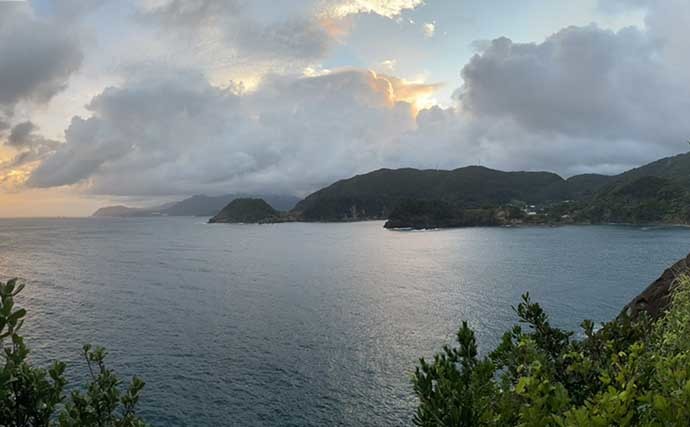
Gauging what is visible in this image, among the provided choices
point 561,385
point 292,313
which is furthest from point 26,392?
point 292,313

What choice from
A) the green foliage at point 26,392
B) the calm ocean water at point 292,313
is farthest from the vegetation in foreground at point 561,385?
the calm ocean water at point 292,313

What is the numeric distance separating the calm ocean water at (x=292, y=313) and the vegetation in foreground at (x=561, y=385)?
25.1 m

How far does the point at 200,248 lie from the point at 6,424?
553 ft

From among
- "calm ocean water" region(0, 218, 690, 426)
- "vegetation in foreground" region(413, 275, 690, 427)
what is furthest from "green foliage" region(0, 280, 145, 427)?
"calm ocean water" region(0, 218, 690, 426)

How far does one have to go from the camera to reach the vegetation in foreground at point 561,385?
5.18 metres

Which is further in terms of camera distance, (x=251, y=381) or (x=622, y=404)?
(x=251, y=381)

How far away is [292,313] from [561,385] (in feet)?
202

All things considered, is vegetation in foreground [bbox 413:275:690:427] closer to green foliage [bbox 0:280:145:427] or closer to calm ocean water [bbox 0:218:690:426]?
green foliage [bbox 0:280:145:427]

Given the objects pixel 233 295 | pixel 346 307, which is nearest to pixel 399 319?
pixel 346 307

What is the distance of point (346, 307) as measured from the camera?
69.1 meters

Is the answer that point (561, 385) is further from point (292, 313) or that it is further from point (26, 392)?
point (292, 313)

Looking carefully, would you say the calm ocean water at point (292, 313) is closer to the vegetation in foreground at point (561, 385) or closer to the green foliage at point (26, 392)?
the vegetation in foreground at point (561, 385)

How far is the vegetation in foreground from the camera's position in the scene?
5.18 m

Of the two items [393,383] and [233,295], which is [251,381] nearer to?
[393,383]
